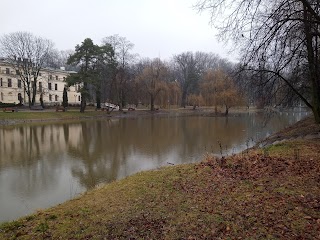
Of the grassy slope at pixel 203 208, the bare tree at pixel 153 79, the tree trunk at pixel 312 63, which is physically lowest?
the grassy slope at pixel 203 208

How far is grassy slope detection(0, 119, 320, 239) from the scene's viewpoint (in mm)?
4012

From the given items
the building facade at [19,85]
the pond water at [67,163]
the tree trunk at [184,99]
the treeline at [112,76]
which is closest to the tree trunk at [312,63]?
the pond water at [67,163]

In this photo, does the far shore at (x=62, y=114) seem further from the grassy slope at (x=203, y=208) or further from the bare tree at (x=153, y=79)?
the grassy slope at (x=203, y=208)

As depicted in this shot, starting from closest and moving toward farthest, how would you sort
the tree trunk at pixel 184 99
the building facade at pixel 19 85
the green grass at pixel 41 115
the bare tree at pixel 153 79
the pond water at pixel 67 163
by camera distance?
the pond water at pixel 67 163, the green grass at pixel 41 115, the bare tree at pixel 153 79, the building facade at pixel 19 85, the tree trunk at pixel 184 99

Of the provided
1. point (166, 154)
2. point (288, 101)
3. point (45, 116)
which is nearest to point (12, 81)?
point (45, 116)

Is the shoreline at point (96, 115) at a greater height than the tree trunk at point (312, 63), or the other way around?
the tree trunk at point (312, 63)

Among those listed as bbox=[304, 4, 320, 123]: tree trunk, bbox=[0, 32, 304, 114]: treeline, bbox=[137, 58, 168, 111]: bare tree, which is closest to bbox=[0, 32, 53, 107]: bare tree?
bbox=[0, 32, 304, 114]: treeline

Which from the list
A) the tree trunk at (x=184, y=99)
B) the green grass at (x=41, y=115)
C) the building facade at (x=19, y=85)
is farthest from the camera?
the tree trunk at (x=184, y=99)

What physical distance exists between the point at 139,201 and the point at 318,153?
5.27m

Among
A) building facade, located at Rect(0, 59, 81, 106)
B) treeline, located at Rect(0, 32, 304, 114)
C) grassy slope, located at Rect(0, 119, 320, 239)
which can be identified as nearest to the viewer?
grassy slope, located at Rect(0, 119, 320, 239)

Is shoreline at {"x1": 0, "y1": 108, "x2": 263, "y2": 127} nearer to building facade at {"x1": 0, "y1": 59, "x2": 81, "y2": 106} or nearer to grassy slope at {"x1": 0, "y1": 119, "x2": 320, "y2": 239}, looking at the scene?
building facade at {"x1": 0, "y1": 59, "x2": 81, "y2": 106}

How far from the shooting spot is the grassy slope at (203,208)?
13.2 ft

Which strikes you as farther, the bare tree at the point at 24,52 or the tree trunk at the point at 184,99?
the tree trunk at the point at 184,99

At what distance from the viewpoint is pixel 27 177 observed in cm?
1048
